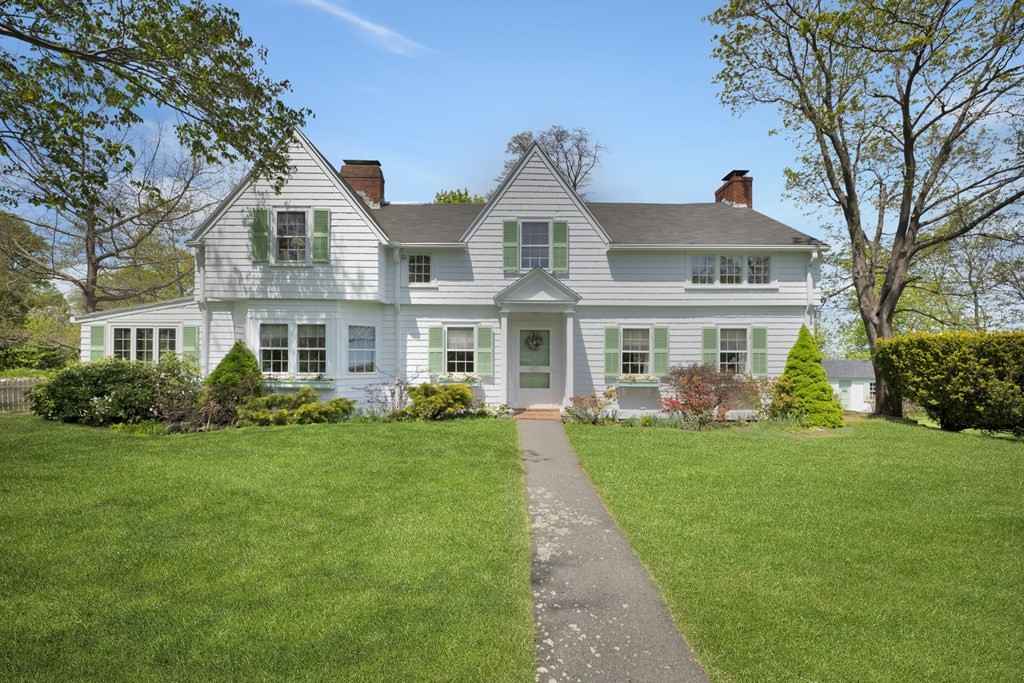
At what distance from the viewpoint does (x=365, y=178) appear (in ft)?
64.8

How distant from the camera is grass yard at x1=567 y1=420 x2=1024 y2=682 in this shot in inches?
160

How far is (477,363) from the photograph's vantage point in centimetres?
1683

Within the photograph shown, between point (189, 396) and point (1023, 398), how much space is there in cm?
2076

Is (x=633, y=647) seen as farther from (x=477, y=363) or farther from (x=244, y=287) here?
(x=244, y=287)

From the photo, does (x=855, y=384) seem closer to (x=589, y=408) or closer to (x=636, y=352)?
(x=636, y=352)

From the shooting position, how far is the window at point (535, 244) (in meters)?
17.1

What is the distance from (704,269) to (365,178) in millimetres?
12009

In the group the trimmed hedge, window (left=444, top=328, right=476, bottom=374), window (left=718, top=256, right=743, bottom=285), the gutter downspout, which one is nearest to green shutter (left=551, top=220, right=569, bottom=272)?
window (left=444, top=328, right=476, bottom=374)

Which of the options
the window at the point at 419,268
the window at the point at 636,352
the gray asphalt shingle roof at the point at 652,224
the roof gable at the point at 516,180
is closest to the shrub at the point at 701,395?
the window at the point at 636,352

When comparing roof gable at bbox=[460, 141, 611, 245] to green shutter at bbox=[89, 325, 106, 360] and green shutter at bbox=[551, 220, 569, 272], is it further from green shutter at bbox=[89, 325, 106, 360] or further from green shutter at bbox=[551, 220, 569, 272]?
green shutter at bbox=[89, 325, 106, 360]

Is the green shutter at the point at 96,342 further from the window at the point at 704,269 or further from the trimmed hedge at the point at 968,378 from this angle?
the trimmed hedge at the point at 968,378

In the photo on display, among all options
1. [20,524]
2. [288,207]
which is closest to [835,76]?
[288,207]

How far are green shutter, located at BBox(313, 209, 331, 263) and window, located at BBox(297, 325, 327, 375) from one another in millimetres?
1970

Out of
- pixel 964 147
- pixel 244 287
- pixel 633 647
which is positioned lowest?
pixel 633 647
